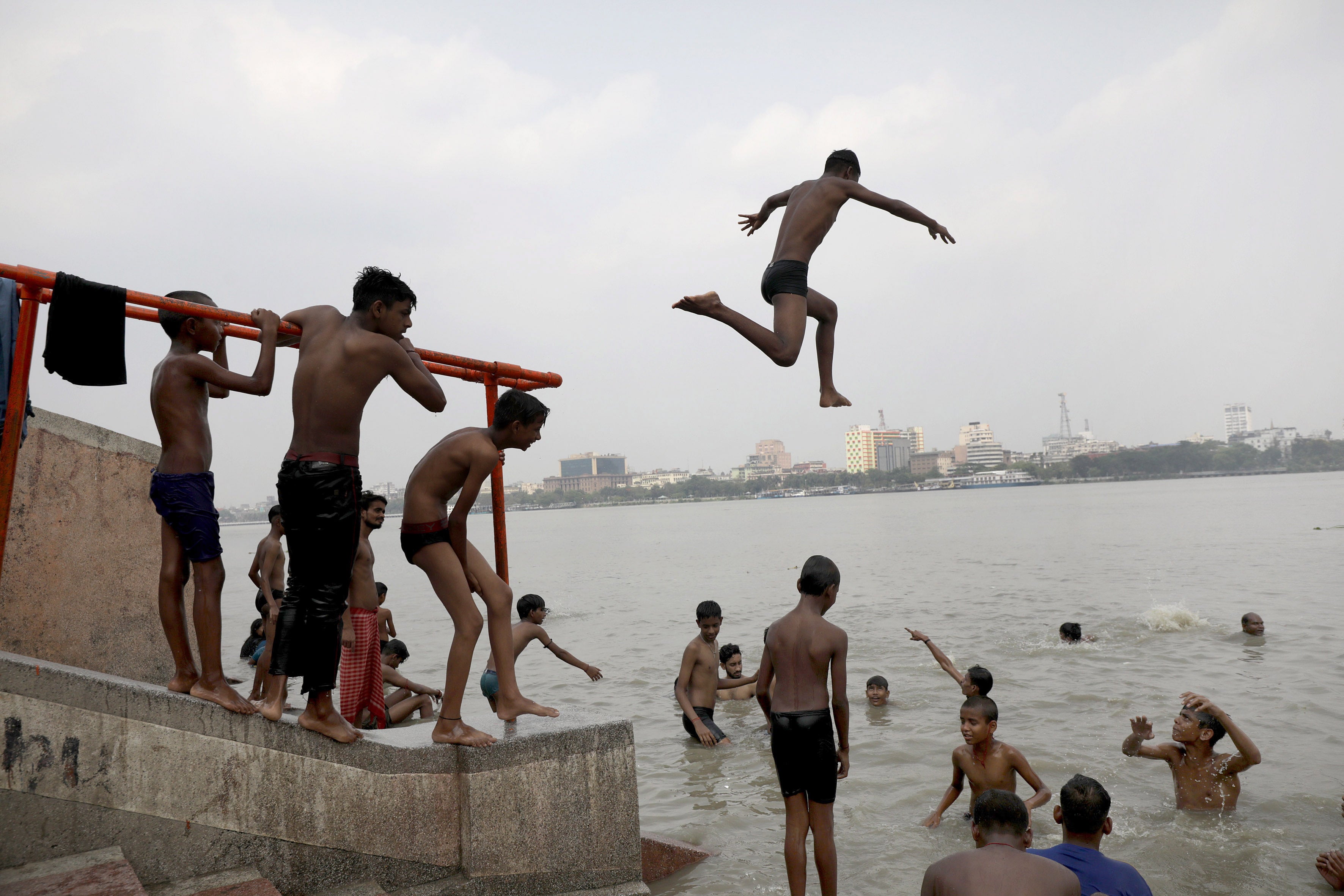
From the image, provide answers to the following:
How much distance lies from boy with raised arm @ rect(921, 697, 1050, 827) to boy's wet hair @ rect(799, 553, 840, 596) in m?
1.78

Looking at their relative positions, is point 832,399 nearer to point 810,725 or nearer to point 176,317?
point 810,725

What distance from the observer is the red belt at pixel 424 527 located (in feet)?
14.5

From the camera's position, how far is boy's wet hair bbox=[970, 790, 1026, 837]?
357 centimetres

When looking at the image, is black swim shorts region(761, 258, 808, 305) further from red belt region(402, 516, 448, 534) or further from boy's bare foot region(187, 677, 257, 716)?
boy's bare foot region(187, 677, 257, 716)

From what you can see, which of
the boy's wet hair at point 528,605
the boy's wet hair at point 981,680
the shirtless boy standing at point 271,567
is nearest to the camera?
the boy's wet hair at point 981,680

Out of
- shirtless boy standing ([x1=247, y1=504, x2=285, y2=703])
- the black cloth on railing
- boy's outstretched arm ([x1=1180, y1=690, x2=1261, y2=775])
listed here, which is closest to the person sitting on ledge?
boy's outstretched arm ([x1=1180, y1=690, x2=1261, y2=775])

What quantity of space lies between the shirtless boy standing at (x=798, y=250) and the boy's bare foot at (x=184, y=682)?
3102mm

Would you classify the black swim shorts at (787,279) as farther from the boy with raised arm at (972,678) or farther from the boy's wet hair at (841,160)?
the boy with raised arm at (972,678)

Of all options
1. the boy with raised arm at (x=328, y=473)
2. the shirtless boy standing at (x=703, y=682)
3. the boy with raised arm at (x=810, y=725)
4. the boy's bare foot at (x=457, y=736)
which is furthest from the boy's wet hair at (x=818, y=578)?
the shirtless boy standing at (x=703, y=682)

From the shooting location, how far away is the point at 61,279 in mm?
3949

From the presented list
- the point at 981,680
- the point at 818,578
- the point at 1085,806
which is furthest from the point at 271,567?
the point at 1085,806

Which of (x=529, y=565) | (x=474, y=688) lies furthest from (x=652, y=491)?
(x=474, y=688)

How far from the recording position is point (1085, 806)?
14.5ft

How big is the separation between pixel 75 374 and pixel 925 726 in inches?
365
